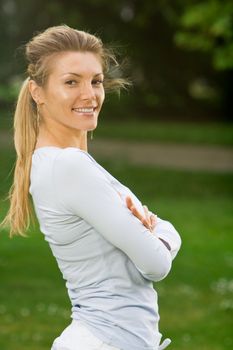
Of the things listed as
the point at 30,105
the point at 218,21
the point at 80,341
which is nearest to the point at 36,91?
the point at 30,105

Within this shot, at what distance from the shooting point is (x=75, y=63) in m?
2.97

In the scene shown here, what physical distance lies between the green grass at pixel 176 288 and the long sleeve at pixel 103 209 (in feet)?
6.27

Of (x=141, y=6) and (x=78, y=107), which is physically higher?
(x=78, y=107)

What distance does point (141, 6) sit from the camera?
99.8 feet

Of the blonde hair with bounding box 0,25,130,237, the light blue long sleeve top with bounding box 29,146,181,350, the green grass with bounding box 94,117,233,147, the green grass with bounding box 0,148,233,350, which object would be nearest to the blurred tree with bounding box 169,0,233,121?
the green grass with bounding box 0,148,233,350

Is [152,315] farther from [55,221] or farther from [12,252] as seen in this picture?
[12,252]

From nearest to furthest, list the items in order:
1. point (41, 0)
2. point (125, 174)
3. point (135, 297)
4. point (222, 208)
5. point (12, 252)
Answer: point (135, 297) < point (12, 252) < point (222, 208) < point (125, 174) < point (41, 0)

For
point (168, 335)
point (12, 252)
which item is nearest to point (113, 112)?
point (12, 252)

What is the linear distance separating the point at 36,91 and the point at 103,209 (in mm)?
478

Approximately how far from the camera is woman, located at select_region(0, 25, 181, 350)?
278 centimetres

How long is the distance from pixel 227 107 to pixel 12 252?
20.0m

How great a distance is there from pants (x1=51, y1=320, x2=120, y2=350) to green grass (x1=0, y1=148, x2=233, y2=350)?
1.95 metres

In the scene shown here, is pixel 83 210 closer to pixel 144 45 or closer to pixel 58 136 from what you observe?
pixel 58 136

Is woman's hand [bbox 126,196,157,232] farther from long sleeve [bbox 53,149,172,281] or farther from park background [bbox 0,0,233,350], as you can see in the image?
park background [bbox 0,0,233,350]
